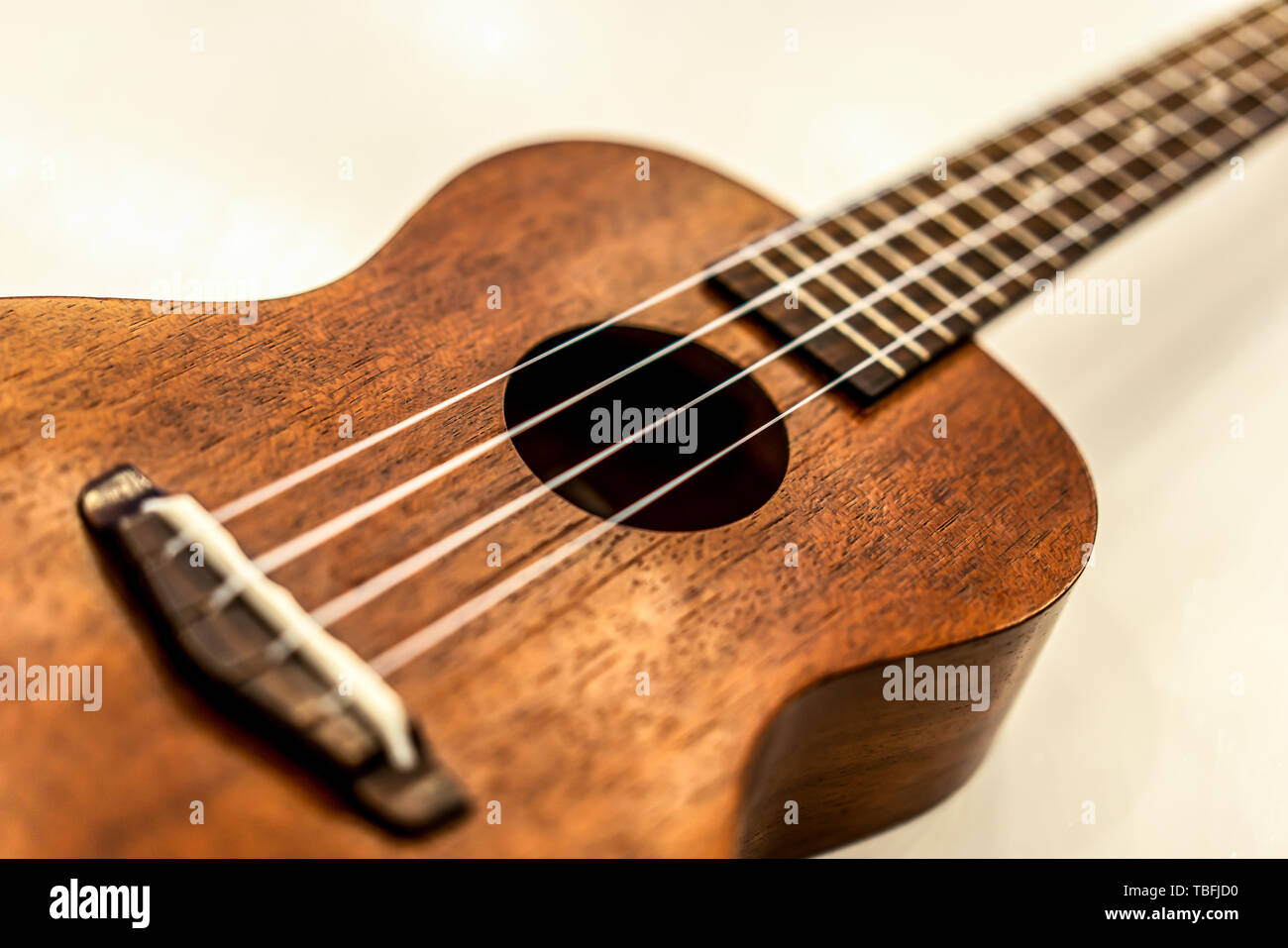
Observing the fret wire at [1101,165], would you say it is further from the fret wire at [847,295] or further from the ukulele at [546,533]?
the fret wire at [847,295]

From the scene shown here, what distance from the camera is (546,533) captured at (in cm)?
64

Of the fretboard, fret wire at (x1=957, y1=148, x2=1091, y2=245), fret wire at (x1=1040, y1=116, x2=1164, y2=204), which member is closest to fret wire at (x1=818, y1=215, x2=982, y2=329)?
the fretboard

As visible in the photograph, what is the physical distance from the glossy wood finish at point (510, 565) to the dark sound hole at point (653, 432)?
2 centimetres

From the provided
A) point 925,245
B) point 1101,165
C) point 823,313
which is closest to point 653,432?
point 823,313

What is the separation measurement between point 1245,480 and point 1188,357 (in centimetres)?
17

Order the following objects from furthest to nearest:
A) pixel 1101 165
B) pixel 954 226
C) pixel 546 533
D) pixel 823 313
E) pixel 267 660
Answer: pixel 1101 165 → pixel 954 226 → pixel 823 313 → pixel 546 533 → pixel 267 660

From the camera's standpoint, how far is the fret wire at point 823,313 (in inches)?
32.3

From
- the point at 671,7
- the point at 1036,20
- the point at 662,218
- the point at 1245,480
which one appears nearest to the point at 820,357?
the point at 662,218

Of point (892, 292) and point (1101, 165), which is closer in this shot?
point (892, 292)

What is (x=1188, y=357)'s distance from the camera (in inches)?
48.9

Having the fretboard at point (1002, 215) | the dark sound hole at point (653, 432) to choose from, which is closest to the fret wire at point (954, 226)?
the fretboard at point (1002, 215)

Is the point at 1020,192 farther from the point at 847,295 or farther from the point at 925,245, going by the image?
the point at 847,295

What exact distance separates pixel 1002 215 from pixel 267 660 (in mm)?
764
